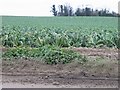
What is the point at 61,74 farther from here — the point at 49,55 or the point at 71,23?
the point at 71,23

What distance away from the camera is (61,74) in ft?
29.6

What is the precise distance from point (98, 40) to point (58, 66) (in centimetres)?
516

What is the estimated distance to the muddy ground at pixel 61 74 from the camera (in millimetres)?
8086

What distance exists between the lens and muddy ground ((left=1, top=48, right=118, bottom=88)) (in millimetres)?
8086

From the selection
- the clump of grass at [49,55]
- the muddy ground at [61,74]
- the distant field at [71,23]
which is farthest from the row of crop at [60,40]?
the distant field at [71,23]

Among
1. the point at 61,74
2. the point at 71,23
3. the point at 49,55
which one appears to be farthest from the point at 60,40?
the point at 71,23

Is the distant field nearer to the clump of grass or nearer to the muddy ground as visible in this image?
the clump of grass

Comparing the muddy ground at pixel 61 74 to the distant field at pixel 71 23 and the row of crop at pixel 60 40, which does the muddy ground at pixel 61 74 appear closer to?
the row of crop at pixel 60 40

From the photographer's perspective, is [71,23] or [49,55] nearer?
[49,55]

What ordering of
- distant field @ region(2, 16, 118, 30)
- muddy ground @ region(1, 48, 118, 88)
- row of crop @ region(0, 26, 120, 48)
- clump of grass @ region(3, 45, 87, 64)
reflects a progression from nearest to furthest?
1. muddy ground @ region(1, 48, 118, 88)
2. clump of grass @ region(3, 45, 87, 64)
3. row of crop @ region(0, 26, 120, 48)
4. distant field @ region(2, 16, 118, 30)

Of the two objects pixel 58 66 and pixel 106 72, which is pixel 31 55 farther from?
pixel 106 72

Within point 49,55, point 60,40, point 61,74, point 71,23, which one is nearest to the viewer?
point 61,74

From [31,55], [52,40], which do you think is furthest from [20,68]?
[52,40]

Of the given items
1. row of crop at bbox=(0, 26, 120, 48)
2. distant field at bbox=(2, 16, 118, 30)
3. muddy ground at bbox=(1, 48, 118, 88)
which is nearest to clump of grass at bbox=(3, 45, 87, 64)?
muddy ground at bbox=(1, 48, 118, 88)
